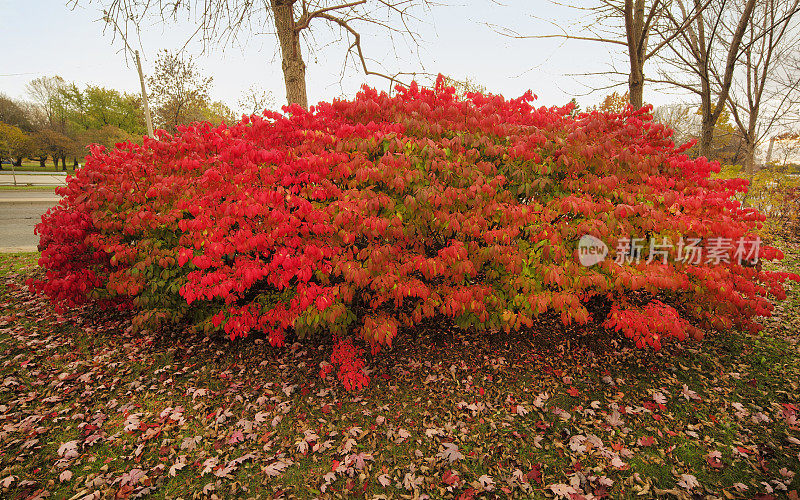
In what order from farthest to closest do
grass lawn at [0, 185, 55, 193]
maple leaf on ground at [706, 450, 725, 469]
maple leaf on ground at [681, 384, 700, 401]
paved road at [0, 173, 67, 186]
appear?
1. paved road at [0, 173, 67, 186]
2. grass lawn at [0, 185, 55, 193]
3. maple leaf on ground at [681, 384, 700, 401]
4. maple leaf on ground at [706, 450, 725, 469]

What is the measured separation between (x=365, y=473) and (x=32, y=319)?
5.66 metres

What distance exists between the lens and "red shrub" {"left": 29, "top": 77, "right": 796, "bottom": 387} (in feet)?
12.8

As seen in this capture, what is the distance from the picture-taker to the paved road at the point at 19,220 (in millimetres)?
9734

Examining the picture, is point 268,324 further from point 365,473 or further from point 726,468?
point 726,468

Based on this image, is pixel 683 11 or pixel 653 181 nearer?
pixel 653 181

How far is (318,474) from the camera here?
3180 millimetres

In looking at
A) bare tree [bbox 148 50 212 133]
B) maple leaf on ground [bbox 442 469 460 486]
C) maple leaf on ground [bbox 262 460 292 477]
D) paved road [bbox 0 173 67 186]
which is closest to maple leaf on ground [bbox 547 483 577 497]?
maple leaf on ground [bbox 442 469 460 486]

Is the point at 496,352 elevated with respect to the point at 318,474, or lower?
elevated

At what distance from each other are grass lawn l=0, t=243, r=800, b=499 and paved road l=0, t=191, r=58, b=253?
633 centimetres

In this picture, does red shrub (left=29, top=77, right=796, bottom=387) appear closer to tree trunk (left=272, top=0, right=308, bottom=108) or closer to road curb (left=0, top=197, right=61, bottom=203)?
tree trunk (left=272, top=0, right=308, bottom=108)

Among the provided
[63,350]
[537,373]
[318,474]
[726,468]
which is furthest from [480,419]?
[63,350]

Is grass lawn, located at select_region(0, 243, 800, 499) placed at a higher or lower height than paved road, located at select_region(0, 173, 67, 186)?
lower

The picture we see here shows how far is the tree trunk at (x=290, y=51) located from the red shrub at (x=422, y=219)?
3.09 meters

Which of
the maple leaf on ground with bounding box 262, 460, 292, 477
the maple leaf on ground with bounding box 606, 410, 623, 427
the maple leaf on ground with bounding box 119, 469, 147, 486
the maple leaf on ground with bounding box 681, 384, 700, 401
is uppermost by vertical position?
the maple leaf on ground with bounding box 681, 384, 700, 401
